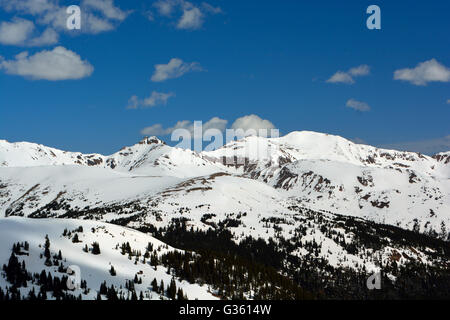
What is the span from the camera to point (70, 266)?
96062mm

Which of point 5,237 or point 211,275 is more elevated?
point 5,237

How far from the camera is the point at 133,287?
9769cm

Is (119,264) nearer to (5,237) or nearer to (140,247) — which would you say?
(140,247)
